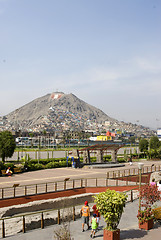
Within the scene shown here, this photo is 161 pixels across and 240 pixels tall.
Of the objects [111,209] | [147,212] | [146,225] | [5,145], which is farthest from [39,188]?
[5,145]

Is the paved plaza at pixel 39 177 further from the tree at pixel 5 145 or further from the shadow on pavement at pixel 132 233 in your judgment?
the shadow on pavement at pixel 132 233

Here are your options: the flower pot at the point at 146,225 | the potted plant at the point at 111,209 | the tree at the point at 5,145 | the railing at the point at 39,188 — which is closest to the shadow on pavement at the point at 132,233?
the flower pot at the point at 146,225

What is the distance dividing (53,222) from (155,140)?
62665 mm

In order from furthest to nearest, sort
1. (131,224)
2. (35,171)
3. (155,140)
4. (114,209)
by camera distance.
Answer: (155,140) → (35,171) → (131,224) → (114,209)

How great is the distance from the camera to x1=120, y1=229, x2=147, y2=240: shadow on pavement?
39.4 ft

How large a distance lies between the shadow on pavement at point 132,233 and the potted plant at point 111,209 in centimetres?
80

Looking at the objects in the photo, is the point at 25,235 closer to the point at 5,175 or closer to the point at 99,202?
the point at 99,202

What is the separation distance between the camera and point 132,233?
12.5 meters

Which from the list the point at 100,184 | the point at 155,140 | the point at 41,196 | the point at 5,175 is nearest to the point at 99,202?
the point at 41,196

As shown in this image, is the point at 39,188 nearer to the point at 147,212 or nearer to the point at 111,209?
the point at 147,212

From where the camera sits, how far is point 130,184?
1090 inches

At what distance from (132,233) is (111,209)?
7.91 feet

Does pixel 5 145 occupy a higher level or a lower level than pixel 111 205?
higher

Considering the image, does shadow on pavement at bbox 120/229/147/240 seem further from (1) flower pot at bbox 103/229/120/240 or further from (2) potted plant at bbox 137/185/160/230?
(1) flower pot at bbox 103/229/120/240
